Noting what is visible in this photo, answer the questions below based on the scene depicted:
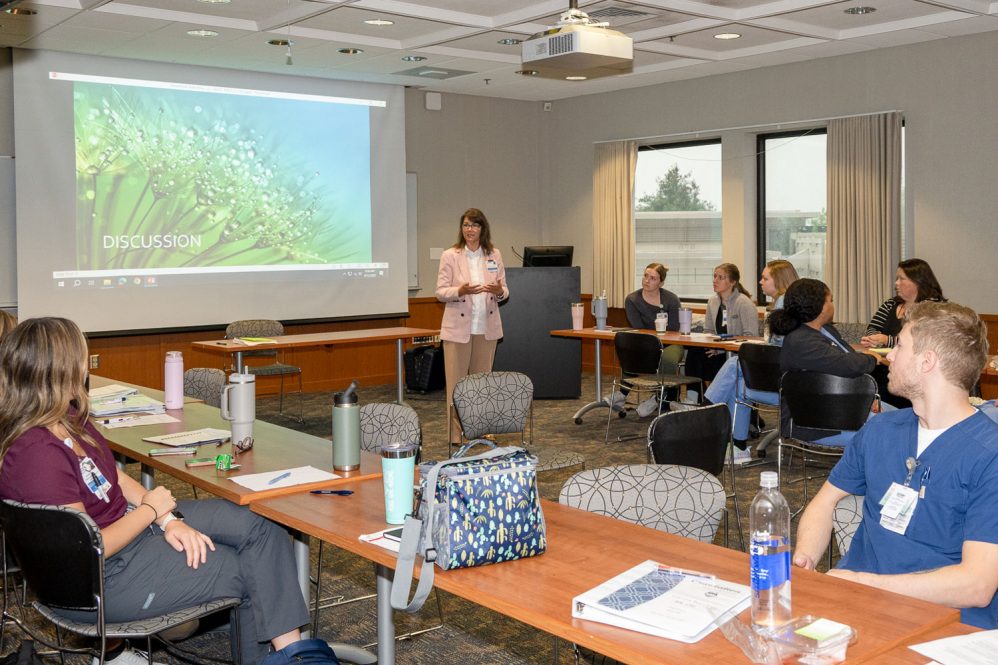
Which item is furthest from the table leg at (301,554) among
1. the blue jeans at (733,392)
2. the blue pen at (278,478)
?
the blue jeans at (733,392)

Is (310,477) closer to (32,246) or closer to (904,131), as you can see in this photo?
(32,246)

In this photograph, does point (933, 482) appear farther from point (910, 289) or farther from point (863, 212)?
point (863, 212)

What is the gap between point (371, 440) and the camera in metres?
4.02

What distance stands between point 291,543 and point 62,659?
0.93 metres

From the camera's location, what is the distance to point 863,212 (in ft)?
27.8

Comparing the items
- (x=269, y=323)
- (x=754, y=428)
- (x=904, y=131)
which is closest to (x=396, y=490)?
(x=754, y=428)

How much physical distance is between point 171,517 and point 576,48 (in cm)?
277

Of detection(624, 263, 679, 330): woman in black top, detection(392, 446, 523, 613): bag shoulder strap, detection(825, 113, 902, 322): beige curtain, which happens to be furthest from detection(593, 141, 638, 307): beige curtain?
detection(392, 446, 523, 613): bag shoulder strap

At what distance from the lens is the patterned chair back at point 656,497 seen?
2744 mm

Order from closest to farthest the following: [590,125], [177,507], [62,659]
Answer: [177,507] → [62,659] → [590,125]

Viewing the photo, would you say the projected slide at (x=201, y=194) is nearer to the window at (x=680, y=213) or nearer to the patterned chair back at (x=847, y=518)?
the window at (x=680, y=213)

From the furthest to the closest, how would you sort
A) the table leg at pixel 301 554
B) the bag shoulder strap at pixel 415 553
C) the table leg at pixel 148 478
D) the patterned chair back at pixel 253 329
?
the patterned chair back at pixel 253 329
the table leg at pixel 148 478
the table leg at pixel 301 554
the bag shoulder strap at pixel 415 553

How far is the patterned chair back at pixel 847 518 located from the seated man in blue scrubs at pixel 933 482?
0.14 m

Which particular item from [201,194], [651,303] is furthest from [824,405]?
[201,194]
